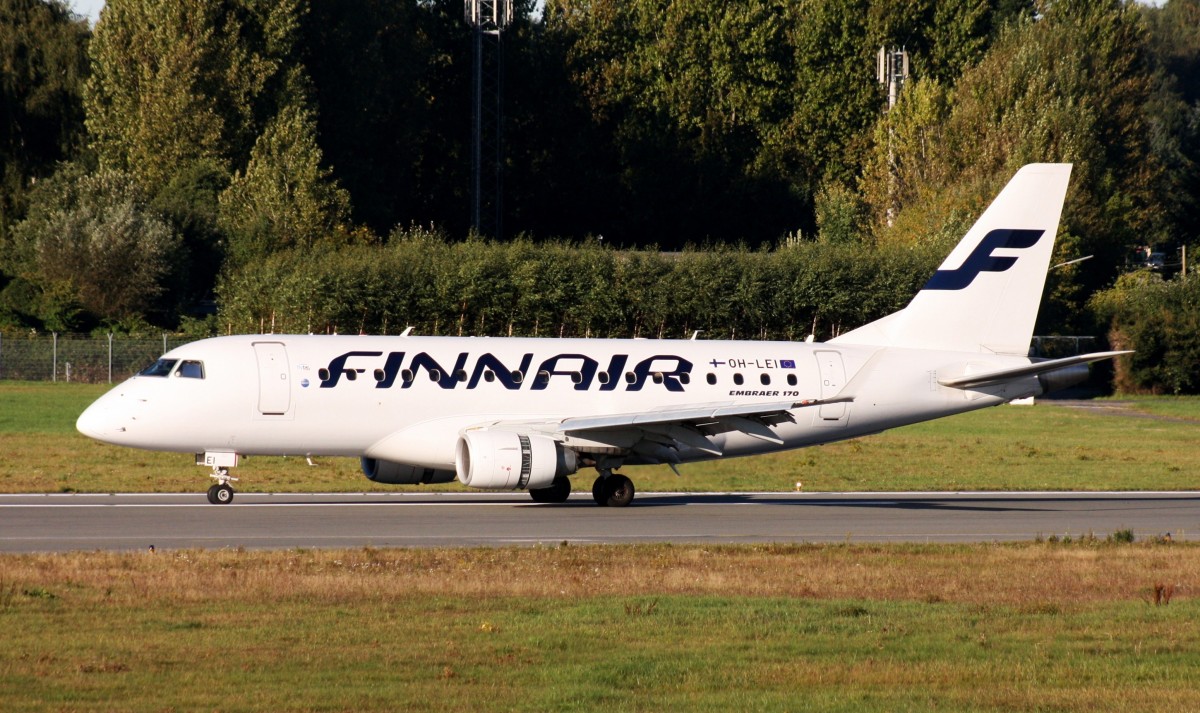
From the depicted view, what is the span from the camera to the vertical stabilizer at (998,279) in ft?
110

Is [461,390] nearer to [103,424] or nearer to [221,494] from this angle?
[221,494]

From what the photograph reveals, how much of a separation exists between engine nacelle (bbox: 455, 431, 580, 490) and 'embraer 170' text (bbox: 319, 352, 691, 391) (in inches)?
62.3

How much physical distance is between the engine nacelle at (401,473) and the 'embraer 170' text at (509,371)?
1.69 meters

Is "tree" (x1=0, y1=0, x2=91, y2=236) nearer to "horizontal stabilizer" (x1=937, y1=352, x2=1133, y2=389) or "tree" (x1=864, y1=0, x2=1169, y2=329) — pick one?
"tree" (x1=864, y1=0, x2=1169, y2=329)

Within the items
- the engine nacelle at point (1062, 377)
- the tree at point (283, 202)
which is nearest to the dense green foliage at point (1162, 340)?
the tree at point (283, 202)

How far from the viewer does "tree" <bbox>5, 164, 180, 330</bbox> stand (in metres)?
69.6

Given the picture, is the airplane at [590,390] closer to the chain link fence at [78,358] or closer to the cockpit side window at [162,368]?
the cockpit side window at [162,368]

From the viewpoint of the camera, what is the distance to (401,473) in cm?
3017

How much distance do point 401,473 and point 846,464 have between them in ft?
51.4

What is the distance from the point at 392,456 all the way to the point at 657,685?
55.6ft

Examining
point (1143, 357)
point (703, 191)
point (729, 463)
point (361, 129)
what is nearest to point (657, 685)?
point (729, 463)

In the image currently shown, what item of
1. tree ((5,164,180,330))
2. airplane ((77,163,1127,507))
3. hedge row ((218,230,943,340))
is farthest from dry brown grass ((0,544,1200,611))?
tree ((5,164,180,330))

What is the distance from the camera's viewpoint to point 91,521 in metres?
26.2

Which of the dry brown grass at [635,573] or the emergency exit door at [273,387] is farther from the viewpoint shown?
the emergency exit door at [273,387]
